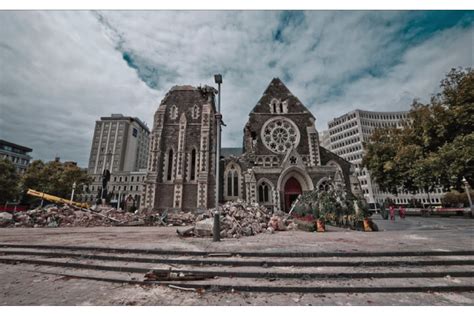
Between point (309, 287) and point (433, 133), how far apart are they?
72.2ft

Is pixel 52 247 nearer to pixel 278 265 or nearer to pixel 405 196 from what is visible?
pixel 278 265

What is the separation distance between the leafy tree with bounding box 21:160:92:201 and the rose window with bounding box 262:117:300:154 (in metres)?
39.0

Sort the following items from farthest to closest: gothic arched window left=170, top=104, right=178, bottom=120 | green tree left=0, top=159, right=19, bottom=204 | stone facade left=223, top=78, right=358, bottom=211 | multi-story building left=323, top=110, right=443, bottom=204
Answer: multi-story building left=323, top=110, right=443, bottom=204 < green tree left=0, top=159, right=19, bottom=204 < gothic arched window left=170, top=104, right=178, bottom=120 < stone facade left=223, top=78, right=358, bottom=211

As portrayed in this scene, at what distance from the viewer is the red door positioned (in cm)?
1984

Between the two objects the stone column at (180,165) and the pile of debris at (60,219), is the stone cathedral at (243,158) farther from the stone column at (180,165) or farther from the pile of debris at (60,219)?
the pile of debris at (60,219)

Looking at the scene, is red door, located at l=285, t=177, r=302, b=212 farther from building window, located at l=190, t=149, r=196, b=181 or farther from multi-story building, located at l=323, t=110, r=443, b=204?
multi-story building, located at l=323, t=110, r=443, b=204

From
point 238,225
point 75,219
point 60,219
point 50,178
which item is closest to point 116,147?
point 50,178

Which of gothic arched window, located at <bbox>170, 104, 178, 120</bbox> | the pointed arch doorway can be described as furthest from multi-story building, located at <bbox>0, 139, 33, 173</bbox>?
the pointed arch doorway

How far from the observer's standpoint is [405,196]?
61500 millimetres

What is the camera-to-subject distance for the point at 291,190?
65.6 ft

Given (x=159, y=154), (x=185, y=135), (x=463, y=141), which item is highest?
(x=185, y=135)

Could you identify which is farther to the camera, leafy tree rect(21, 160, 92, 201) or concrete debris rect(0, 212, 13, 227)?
leafy tree rect(21, 160, 92, 201)

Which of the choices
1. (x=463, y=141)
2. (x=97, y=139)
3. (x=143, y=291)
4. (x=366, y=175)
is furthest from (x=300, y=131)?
(x=97, y=139)

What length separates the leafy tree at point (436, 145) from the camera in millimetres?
13719
